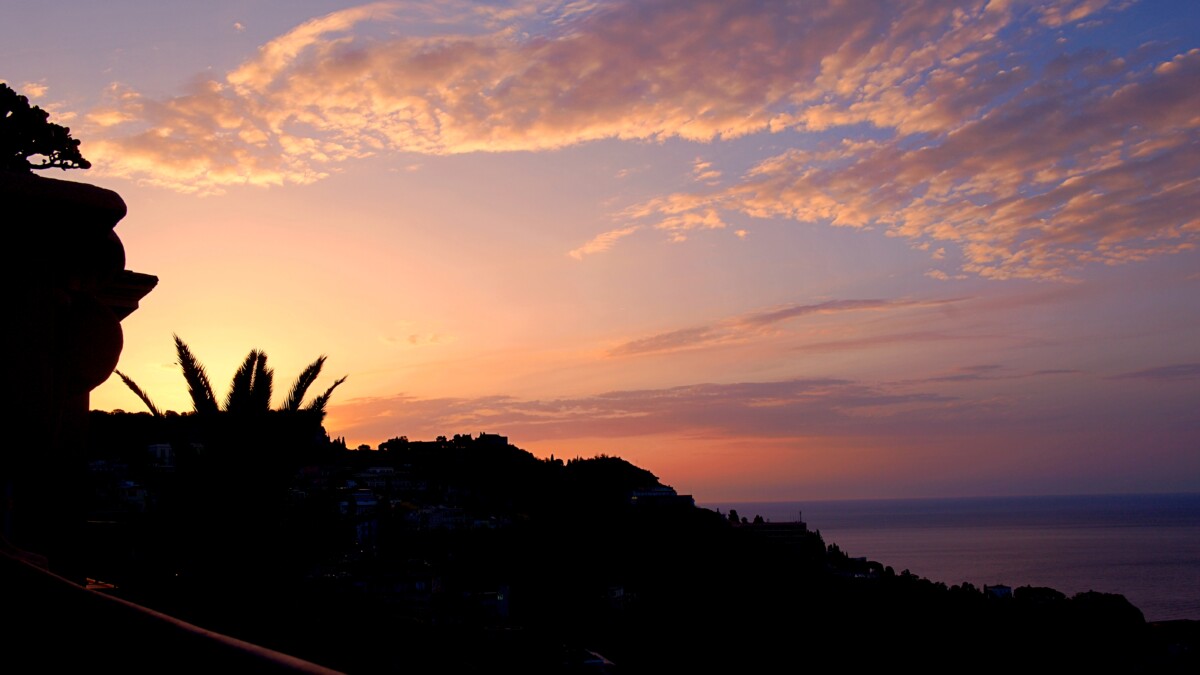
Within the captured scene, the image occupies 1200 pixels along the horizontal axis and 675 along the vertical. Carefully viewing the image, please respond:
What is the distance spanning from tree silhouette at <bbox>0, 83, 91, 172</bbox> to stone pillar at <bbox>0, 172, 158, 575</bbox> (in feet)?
12.7

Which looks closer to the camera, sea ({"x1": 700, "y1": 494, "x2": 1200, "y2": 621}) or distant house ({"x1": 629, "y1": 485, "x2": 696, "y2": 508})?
distant house ({"x1": 629, "y1": 485, "x2": 696, "y2": 508})

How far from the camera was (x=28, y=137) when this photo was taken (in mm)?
7629

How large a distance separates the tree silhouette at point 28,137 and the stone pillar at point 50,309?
387cm

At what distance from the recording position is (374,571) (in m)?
24.2

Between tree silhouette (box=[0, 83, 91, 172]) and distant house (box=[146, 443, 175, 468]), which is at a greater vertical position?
tree silhouette (box=[0, 83, 91, 172])

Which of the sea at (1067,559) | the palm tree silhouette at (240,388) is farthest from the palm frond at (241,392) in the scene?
the sea at (1067,559)

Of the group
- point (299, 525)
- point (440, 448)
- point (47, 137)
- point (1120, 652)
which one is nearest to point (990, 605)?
point (1120, 652)

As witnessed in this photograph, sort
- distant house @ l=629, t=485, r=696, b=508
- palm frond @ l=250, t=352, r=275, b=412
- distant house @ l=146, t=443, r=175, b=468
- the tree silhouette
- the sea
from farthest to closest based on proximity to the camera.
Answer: the sea
distant house @ l=629, t=485, r=696, b=508
distant house @ l=146, t=443, r=175, b=468
palm frond @ l=250, t=352, r=275, b=412
the tree silhouette

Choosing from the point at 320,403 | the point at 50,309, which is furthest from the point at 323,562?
the point at 50,309

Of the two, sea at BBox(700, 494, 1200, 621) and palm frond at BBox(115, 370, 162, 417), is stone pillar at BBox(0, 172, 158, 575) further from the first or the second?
sea at BBox(700, 494, 1200, 621)

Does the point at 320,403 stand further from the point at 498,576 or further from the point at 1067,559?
the point at 1067,559

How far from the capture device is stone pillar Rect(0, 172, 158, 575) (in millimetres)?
3219

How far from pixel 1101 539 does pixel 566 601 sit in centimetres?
15981

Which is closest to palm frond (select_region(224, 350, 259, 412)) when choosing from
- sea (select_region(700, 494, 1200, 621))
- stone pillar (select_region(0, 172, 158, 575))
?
stone pillar (select_region(0, 172, 158, 575))
